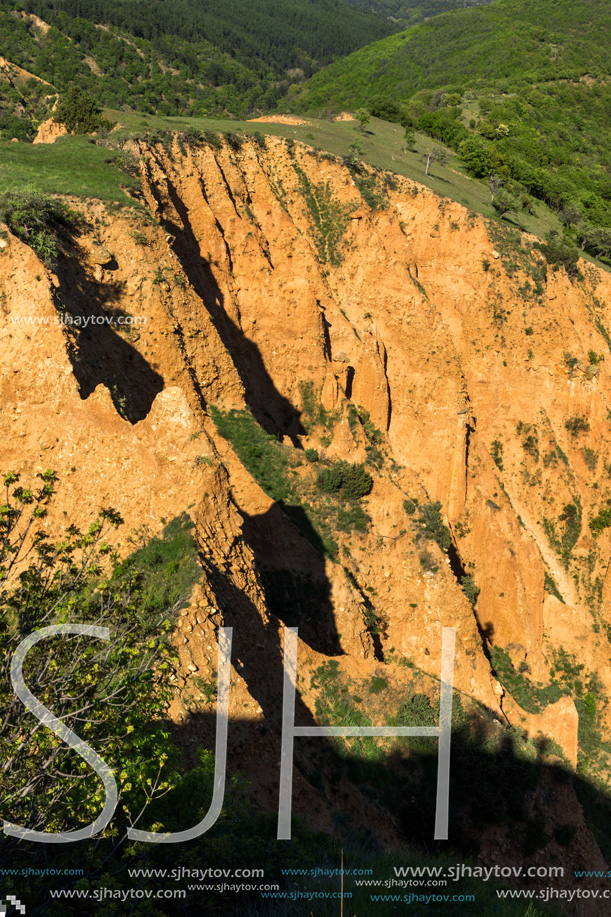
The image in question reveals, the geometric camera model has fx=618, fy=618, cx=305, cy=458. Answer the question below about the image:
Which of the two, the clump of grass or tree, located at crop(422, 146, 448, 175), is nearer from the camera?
the clump of grass

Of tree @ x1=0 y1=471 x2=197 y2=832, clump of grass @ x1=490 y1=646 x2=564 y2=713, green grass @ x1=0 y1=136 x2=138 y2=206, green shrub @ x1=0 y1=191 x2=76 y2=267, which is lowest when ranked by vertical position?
clump of grass @ x1=490 y1=646 x2=564 y2=713

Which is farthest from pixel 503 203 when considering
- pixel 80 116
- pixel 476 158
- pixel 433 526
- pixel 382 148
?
pixel 80 116

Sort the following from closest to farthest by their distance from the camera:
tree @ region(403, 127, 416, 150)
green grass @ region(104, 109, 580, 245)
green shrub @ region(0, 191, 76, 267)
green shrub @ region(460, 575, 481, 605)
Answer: green shrub @ region(0, 191, 76, 267), green shrub @ region(460, 575, 481, 605), green grass @ region(104, 109, 580, 245), tree @ region(403, 127, 416, 150)

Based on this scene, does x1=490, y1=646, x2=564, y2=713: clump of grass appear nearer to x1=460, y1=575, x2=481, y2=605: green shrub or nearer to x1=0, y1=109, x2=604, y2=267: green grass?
x1=460, y1=575, x2=481, y2=605: green shrub

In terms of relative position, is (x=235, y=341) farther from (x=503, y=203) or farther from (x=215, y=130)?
(x=503, y=203)

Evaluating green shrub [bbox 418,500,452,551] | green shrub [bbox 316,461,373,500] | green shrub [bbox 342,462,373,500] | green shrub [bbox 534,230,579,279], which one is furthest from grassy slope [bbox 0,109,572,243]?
green shrub [bbox 418,500,452,551]

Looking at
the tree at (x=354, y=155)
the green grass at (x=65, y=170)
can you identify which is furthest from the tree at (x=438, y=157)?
the green grass at (x=65, y=170)

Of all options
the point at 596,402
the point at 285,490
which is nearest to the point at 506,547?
the point at 596,402

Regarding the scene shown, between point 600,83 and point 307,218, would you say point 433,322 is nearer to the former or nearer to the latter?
point 307,218
